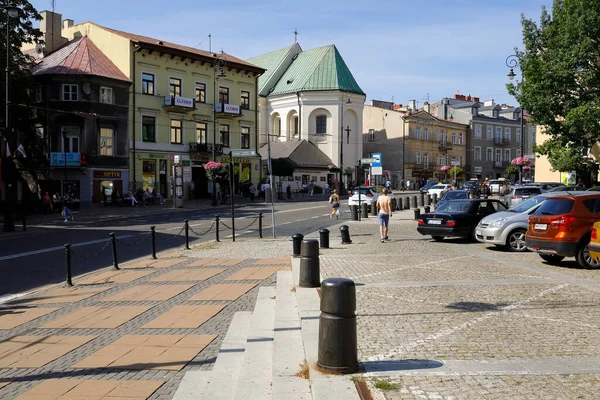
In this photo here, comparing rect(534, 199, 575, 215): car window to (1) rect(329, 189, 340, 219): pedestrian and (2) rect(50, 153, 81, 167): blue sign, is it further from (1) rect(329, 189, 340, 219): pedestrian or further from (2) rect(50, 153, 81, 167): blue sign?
(2) rect(50, 153, 81, 167): blue sign

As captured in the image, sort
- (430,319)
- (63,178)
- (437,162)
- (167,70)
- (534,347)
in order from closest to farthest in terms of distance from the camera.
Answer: (534,347)
(430,319)
(63,178)
(167,70)
(437,162)

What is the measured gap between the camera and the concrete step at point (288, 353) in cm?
474

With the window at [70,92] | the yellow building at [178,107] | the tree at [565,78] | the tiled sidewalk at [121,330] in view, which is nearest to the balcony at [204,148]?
the yellow building at [178,107]

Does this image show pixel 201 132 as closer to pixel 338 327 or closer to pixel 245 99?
pixel 245 99

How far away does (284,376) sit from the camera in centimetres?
512

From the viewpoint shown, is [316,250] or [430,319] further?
[316,250]

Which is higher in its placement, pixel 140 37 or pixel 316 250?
pixel 140 37

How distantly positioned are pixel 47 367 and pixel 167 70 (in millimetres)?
40823

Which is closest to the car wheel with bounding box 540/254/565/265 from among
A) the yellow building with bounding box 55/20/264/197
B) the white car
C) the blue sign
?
the yellow building with bounding box 55/20/264/197

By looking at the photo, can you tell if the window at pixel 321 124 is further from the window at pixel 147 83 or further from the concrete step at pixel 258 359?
the concrete step at pixel 258 359

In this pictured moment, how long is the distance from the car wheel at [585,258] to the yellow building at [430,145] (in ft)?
206

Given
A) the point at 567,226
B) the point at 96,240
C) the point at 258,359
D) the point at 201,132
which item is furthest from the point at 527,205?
the point at 201,132

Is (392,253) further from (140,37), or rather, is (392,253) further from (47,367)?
(140,37)

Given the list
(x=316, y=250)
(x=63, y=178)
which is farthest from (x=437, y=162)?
(x=316, y=250)
